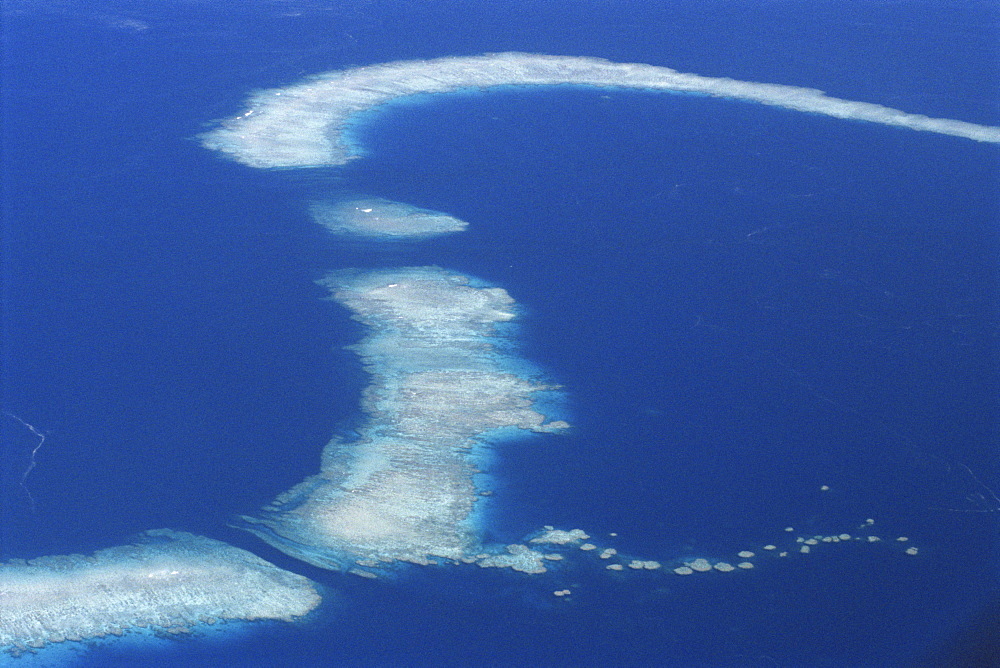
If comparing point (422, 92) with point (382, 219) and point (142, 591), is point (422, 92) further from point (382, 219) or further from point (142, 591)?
point (142, 591)

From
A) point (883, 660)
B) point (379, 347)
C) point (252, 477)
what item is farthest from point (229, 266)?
point (883, 660)

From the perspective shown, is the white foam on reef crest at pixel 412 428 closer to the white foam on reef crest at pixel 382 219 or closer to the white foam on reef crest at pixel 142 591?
the white foam on reef crest at pixel 142 591

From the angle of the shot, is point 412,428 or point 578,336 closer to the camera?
point 412,428

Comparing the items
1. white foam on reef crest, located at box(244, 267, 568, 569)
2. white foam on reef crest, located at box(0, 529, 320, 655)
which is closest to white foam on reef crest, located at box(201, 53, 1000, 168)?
white foam on reef crest, located at box(244, 267, 568, 569)

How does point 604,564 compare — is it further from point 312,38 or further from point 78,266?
point 312,38

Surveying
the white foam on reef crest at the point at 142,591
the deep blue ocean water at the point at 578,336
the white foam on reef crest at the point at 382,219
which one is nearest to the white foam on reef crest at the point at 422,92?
the deep blue ocean water at the point at 578,336

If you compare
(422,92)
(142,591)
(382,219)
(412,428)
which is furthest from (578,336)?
(422,92)
